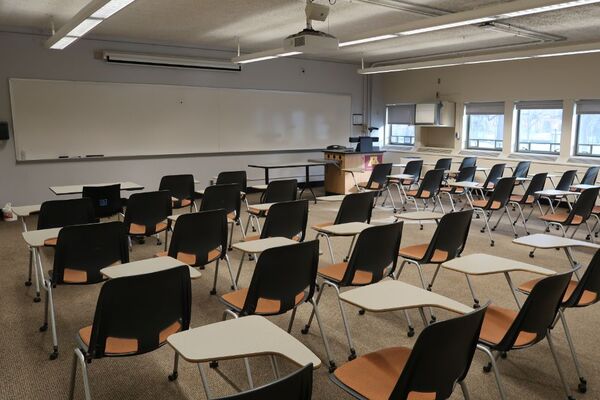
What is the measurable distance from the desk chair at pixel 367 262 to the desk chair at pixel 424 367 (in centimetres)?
99

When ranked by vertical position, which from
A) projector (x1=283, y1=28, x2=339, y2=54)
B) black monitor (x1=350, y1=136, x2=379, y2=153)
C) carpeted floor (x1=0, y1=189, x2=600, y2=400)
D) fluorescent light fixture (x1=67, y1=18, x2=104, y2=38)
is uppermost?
fluorescent light fixture (x1=67, y1=18, x2=104, y2=38)

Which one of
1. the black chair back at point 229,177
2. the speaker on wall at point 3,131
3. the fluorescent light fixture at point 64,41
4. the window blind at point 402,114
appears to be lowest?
the black chair back at point 229,177

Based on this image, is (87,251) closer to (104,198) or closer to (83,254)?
(83,254)

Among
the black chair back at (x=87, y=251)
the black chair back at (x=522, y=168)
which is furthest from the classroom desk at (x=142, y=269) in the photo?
the black chair back at (x=522, y=168)

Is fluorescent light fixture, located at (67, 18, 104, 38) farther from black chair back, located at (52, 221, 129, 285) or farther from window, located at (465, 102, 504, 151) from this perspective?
window, located at (465, 102, 504, 151)

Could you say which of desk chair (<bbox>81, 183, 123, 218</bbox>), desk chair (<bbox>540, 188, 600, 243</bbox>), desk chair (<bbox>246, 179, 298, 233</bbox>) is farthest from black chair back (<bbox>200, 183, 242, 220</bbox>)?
desk chair (<bbox>540, 188, 600, 243</bbox>)

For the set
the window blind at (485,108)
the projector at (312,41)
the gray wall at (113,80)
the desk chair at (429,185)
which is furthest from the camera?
the window blind at (485,108)

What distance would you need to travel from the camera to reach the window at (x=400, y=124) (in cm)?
1238

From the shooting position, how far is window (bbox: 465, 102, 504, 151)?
419 inches

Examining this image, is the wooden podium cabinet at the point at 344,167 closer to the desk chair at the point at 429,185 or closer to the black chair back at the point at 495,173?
the desk chair at the point at 429,185

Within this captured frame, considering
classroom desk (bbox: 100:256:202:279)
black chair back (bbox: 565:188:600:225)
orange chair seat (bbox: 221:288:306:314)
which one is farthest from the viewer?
black chair back (bbox: 565:188:600:225)

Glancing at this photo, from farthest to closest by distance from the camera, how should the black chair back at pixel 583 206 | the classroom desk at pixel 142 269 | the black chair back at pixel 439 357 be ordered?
the black chair back at pixel 583 206 < the classroom desk at pixel 142 269 < the black chair back at pixel 439 357

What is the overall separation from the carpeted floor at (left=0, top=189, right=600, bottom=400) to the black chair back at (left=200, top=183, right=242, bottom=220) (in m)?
0.77

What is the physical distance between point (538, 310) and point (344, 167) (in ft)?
25.9
